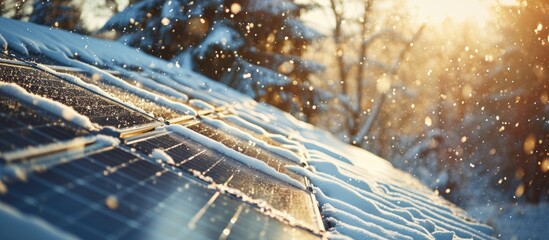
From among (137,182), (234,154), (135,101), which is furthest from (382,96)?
(137,182)

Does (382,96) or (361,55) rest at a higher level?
(361,55)

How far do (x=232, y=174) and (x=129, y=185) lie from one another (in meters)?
1.36

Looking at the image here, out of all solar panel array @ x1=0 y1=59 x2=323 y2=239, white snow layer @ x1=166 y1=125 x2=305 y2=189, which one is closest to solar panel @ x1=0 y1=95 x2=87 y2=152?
solar panel array @ x1=0 y1=59 x2=323 y2=239

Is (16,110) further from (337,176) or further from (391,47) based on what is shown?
(391,47)

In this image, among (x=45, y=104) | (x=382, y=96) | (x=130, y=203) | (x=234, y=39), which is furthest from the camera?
(x=382, y=96)

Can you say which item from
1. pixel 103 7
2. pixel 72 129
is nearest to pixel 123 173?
pixel 72 129

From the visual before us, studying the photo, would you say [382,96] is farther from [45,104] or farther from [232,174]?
[45,104]

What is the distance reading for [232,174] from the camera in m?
3.26

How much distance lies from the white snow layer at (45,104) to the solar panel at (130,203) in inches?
14.8

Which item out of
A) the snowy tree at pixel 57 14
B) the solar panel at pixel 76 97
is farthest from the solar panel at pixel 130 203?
the snowy tree at pixel 57 14

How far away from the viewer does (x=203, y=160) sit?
3.27m

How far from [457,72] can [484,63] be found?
2.11m

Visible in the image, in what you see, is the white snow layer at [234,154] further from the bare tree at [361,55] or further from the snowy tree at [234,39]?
the bare tree at [361,55]

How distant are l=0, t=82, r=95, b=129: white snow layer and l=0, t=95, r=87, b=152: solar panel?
0.11 m
